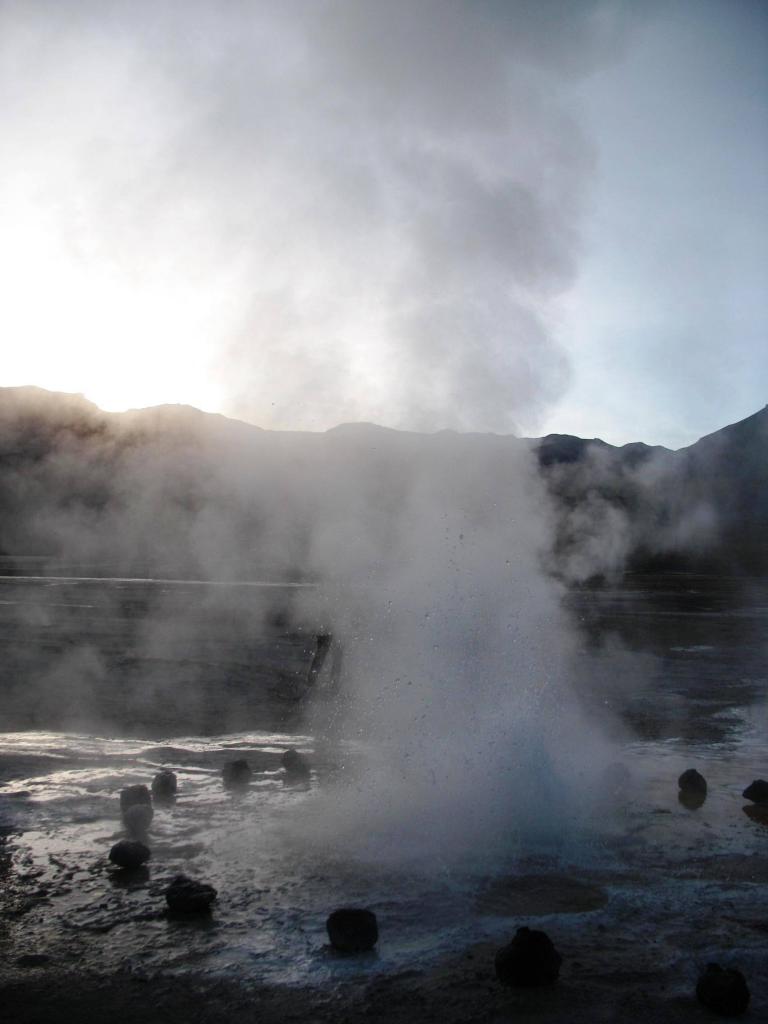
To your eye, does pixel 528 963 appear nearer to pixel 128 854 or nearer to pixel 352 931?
pixel 352 931

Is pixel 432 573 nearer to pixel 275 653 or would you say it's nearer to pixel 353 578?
pixel 353 578

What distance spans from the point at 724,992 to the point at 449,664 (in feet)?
16.2

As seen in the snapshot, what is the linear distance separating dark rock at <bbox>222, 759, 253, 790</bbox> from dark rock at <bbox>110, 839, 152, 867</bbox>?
Result: 177cm

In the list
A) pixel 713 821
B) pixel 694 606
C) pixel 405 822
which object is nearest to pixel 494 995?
pixel 405 822

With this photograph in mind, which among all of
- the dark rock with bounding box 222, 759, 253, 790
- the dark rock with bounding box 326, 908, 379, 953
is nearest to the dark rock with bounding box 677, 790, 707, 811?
the dark rock with bounding box 326, 908, 379, 953

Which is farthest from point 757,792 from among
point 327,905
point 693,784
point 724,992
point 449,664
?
point 327,905

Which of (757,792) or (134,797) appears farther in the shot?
(757,792)

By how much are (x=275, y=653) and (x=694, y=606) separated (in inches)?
717

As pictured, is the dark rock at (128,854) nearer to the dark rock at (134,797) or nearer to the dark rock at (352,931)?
the dark rock at (134,797)

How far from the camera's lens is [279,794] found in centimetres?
658

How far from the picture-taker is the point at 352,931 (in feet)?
13.1

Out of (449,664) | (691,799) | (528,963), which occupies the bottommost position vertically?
(691,799)

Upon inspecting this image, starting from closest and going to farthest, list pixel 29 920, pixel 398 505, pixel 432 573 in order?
pixel 29 920
pixel 432 573
pixel 398 505

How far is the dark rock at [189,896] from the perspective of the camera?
4.32m
